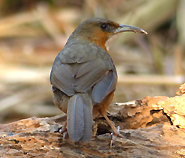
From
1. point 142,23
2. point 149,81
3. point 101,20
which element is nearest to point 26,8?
point 142,23

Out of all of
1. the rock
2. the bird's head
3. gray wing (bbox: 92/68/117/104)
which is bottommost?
the rock

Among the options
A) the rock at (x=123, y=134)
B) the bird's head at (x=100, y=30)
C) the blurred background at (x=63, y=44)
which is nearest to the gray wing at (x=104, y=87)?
the rock at (x=123, y=134)

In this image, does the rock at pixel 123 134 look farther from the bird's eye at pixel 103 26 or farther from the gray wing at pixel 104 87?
the bird's eye at pixel 103 26

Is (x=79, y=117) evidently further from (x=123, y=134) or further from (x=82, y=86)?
(x=123, y=134)

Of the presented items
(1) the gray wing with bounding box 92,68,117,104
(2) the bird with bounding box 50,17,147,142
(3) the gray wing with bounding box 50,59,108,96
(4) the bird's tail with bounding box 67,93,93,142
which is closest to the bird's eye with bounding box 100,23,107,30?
(2) the bird with bounding box 50,17,147,142

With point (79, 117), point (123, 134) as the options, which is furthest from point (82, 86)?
point (123, 134)

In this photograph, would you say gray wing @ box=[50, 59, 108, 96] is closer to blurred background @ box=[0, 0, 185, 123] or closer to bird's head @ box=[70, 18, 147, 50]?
bird's head @ box=[70, 18, 147, 50]
